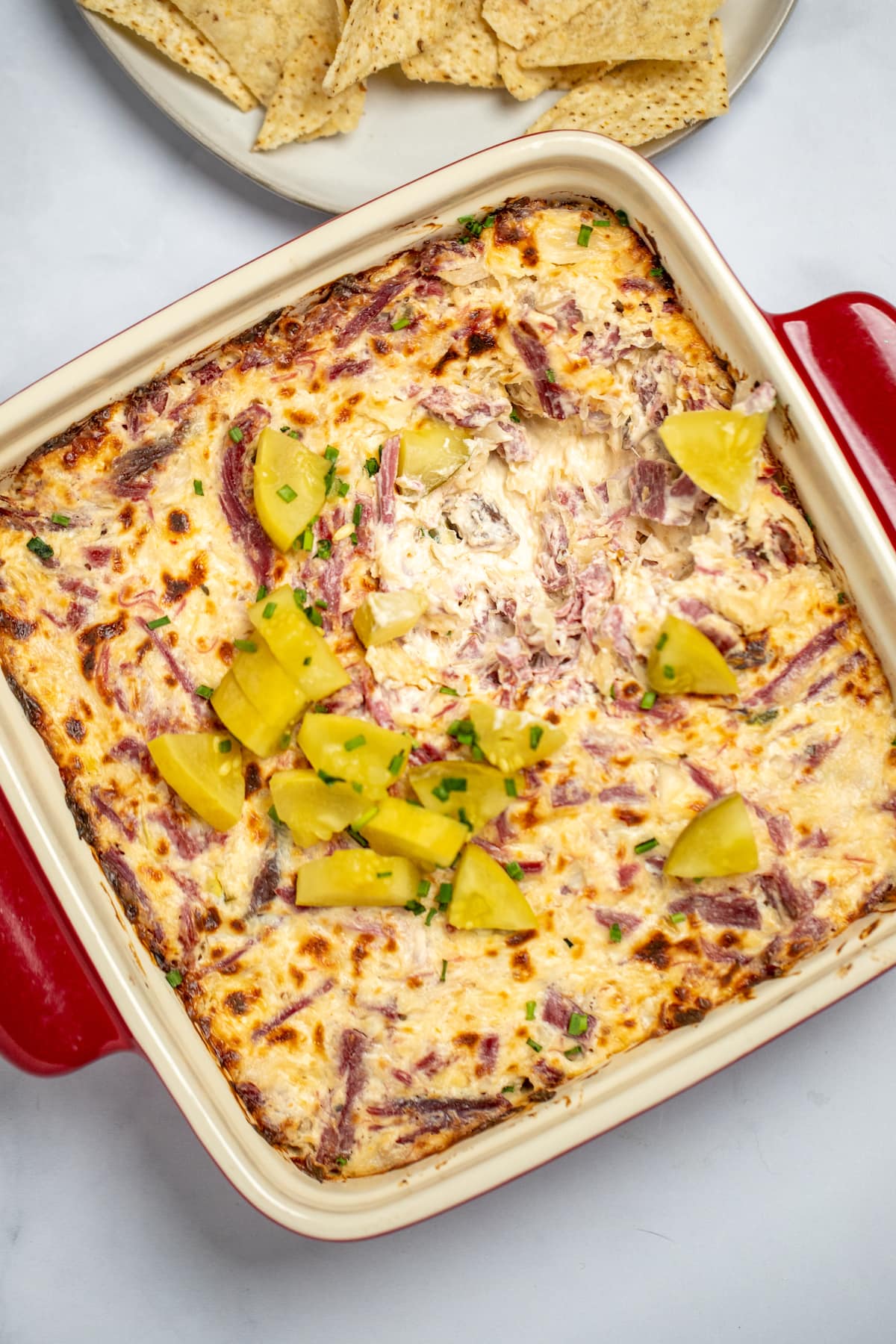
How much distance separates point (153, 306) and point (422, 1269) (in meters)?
2.49

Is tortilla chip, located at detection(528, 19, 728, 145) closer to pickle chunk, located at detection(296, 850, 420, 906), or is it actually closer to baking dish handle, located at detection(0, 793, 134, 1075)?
pickle chunk, located at detection(296, 850, 420, 906)

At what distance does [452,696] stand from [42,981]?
101 centimetres

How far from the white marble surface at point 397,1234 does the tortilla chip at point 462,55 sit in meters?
0.45

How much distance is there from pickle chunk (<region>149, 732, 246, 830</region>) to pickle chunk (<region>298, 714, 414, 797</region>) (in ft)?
0.56

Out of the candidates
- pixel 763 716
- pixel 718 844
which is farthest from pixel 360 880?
pixel 763 716

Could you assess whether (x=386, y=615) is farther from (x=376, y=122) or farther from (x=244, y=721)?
(x=376, y=122)

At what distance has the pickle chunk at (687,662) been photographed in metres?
1.92

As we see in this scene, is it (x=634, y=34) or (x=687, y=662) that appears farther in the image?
(x=634, y=34)

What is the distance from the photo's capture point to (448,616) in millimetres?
2057

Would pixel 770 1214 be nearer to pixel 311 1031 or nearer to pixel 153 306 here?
pixel 311 1031

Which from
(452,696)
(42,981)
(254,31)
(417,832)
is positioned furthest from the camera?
(254,31)

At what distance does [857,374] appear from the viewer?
2174mm

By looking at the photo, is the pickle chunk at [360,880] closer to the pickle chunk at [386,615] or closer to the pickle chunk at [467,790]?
the pickle chunk at [467,790]

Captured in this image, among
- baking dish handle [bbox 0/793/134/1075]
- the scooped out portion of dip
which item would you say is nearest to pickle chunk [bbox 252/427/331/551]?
the scooped out portion of dip
